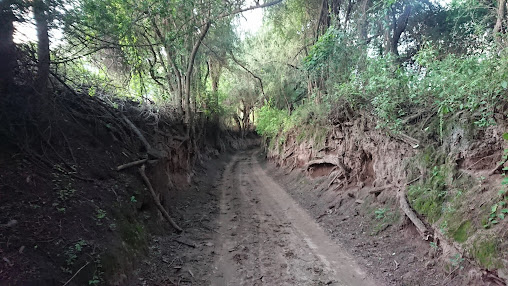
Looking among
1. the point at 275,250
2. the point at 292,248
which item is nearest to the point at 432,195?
the point at 292,248

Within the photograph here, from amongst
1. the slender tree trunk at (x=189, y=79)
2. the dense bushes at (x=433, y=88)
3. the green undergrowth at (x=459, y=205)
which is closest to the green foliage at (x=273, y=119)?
the slender tree trunk at (x=189, y=79)

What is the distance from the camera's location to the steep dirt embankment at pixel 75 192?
10.8 ft

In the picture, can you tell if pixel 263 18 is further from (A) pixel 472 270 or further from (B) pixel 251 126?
(B) pixel 251 126

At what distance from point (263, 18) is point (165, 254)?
12.1 meters

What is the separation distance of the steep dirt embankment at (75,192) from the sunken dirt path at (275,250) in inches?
59.7

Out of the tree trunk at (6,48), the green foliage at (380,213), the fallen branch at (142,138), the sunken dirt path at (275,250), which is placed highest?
the tree trunk at (6,48)

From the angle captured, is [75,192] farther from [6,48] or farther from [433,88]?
[433,88]

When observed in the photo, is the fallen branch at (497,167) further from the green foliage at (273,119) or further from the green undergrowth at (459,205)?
the green foliage at (273,119)

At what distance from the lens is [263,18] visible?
13.4 m

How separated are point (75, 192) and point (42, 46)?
8.28 ft

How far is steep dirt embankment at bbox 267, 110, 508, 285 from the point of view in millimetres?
3781

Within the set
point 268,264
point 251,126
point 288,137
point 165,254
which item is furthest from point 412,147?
point 251,126

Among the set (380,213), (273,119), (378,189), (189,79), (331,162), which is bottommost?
(380,213)

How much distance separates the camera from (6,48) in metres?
4.05
